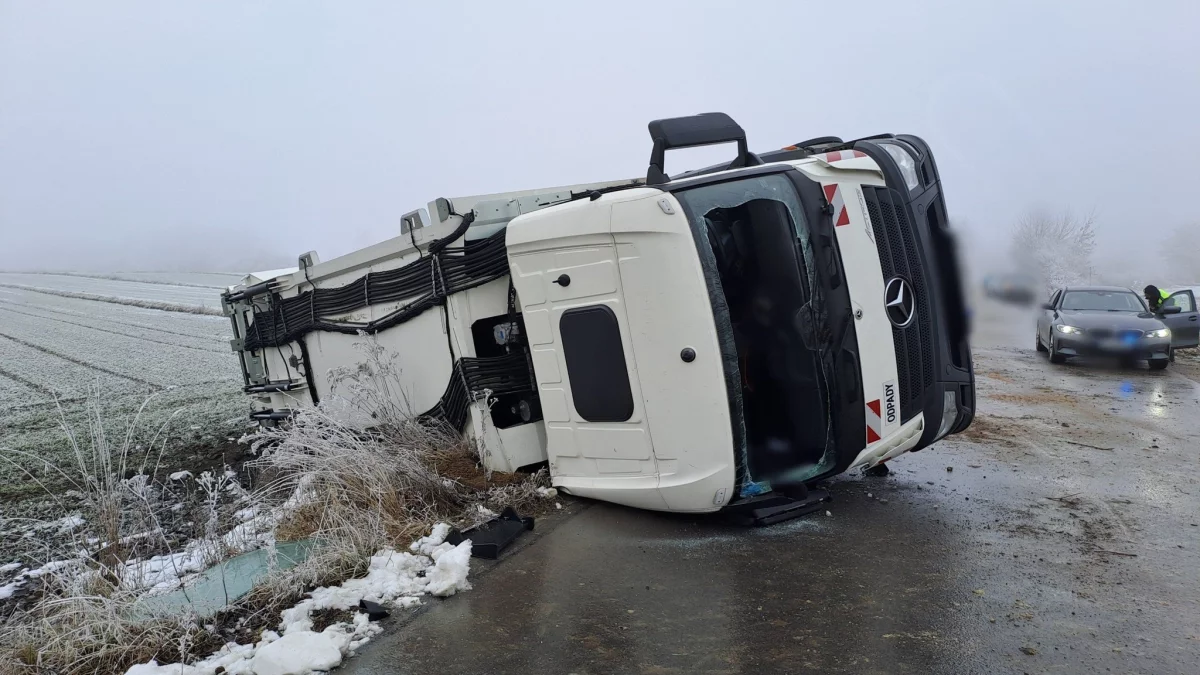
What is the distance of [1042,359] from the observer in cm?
1298

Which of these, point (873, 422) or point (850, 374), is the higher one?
point (850, 374)

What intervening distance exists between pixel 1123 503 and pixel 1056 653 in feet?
7.43

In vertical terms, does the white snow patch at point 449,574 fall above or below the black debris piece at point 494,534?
above

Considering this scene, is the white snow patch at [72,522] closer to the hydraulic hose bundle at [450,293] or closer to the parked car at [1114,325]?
the hydraulic hose bundle at [450,293]

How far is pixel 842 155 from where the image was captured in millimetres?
4645

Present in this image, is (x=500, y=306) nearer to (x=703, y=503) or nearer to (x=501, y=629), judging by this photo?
(x=703, y=503)

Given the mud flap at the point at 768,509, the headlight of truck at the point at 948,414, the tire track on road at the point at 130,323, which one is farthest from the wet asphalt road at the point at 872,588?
the tire track on road at the point at 130,323

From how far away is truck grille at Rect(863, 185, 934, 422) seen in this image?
4.52m

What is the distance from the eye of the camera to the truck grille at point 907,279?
14.8 ft

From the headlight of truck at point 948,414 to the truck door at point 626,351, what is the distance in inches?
59.1

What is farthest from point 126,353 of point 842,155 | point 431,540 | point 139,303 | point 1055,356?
point 1055,356

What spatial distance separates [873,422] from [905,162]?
1.67 metres

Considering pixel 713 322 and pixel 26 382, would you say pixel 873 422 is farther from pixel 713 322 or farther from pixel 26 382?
pixel 26 382

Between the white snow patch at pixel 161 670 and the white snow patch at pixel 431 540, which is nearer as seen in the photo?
the white snow patch at pixel 161 670
